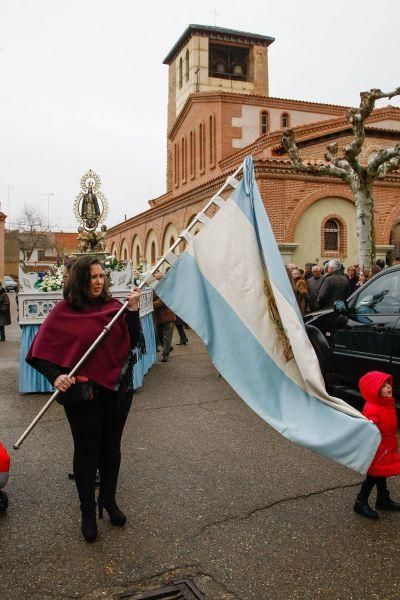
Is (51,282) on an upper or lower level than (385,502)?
upper

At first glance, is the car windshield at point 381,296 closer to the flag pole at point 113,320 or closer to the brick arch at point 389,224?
the flag pole at point 113,320

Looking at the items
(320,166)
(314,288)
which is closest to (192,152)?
(320,166)

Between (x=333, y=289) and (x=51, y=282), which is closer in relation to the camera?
(x=51, y=282)

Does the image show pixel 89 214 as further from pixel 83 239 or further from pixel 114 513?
pixel 114 513

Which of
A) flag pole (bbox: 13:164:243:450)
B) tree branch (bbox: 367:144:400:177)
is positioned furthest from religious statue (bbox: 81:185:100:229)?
flag pole (bbox: 13:164:243:450)

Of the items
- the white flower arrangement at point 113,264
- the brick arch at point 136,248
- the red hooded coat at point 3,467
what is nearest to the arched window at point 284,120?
the brick arch at point 136,248

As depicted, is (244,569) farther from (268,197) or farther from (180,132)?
(180,132)

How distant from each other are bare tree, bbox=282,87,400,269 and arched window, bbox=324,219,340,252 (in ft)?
19.9

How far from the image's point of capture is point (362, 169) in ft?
48.5

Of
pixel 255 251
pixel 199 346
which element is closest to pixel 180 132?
pixel 199 346

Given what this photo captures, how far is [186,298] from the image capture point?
4.28 metres

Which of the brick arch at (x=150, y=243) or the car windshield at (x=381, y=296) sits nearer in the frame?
the car windshield at (x=381, y=296)

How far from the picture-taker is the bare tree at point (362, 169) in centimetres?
1434

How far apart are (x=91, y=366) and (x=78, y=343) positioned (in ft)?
0.58
